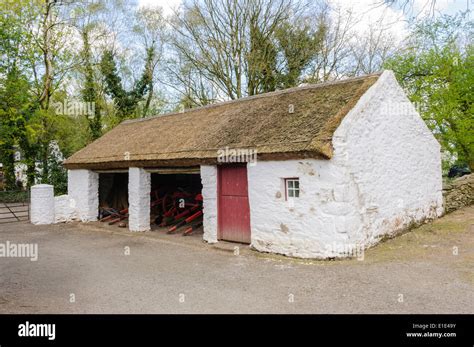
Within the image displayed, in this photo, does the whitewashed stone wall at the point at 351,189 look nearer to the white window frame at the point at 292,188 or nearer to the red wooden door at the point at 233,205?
the white window frame at the point at 292,188

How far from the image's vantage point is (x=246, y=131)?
32.2ft

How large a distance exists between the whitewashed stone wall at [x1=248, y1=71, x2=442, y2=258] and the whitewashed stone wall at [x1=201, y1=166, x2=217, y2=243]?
1.26 m

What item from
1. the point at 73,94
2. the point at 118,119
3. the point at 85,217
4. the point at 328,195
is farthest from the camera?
the point at 73,94

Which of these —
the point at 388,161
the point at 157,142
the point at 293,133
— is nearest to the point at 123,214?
the point at 157,142

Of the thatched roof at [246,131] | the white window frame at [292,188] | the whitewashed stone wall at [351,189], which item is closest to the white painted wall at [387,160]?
the whitewashed stone wall at [351,189]

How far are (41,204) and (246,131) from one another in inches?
368

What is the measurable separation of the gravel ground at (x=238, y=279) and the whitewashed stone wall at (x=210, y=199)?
0.48 m
